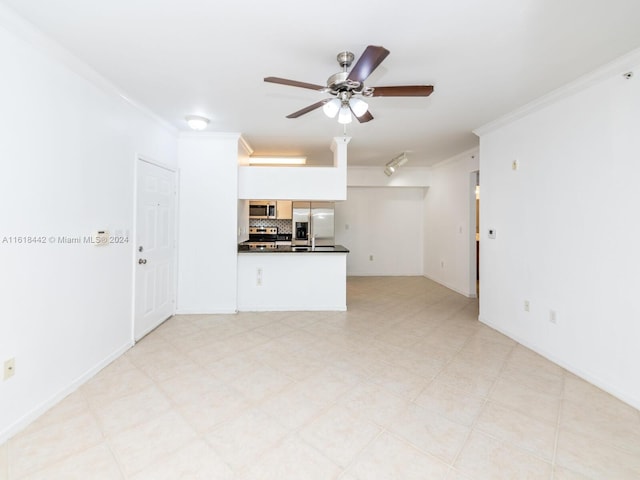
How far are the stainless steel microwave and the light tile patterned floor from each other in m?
2.92

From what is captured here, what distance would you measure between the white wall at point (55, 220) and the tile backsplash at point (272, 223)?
3174 mm

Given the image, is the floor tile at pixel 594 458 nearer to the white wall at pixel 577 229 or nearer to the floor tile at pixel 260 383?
the white wall at pixel 577 229

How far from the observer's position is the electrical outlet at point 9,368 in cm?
168

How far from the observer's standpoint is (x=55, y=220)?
6.54ft

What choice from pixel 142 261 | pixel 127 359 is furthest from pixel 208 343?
pixel 142 261

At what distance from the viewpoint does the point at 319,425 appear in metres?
1.78

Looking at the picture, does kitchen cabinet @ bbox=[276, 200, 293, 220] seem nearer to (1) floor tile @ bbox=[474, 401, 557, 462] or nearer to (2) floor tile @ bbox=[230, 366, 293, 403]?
(2) floor tile @ bbox=[230, 366, 293, 403]

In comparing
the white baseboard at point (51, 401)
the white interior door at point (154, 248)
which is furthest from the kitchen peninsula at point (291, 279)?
the white baseboard at point (51, 401)

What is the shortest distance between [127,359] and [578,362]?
4154 millimetres

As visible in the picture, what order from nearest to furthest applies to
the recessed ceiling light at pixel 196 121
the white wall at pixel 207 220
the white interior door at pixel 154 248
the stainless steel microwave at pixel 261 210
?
the white interior door at pixel 154 248
the recessed ceiling light at pixel 196 121
the white wall at pixel 207 220
the stainless steel microwave at pixel 261 210

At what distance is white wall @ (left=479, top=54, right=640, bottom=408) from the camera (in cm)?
210

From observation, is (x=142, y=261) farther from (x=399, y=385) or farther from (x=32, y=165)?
(x=399, y=385)

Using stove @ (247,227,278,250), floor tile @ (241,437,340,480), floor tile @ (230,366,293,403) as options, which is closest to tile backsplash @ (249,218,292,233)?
stove @ (247,227,278,250)

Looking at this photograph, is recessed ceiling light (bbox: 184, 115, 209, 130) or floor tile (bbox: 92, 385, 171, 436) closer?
floor tile (bbox: 92, 385, 171, 436)
